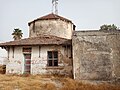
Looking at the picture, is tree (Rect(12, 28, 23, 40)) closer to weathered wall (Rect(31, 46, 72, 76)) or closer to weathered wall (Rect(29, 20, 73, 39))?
weathered wall (Rect(29, 20, 73, 39))

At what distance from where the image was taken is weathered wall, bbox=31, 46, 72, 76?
18.2m

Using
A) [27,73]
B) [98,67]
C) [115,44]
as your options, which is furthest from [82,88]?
[27,73]

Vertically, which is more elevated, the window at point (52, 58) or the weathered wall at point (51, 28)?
the weathered wall at point (51, 28)

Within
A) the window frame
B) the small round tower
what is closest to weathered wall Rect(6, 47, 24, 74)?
the window frame

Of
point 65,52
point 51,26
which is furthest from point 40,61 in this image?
point 51,26

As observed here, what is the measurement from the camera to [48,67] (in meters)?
18.4

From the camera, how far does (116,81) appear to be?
15.2 metres

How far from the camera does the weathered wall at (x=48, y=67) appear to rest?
18153 millimetres

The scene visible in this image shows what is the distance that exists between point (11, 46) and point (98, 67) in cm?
871

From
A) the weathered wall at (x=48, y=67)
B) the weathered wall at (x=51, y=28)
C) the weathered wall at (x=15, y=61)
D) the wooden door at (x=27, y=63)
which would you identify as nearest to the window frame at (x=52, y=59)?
the weathered wall at (x=48, y=67)

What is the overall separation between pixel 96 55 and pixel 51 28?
322 inches

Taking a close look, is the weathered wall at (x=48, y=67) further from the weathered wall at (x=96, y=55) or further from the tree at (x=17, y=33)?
the tree at (x=17, y=33)

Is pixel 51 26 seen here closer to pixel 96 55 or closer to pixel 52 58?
pixel 52 58

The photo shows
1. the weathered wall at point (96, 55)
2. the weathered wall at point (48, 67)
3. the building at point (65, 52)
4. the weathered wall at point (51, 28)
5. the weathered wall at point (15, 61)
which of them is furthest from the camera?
the weathered wall at point (51, 28)
